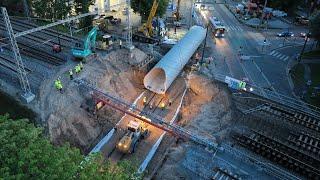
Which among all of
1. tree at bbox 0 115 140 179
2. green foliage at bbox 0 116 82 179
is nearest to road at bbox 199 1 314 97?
tree at bbox 0 115 140 179

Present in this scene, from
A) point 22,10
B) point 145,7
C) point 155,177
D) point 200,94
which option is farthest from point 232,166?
point 22,10

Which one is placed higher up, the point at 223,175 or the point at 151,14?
→ the point at 151,14

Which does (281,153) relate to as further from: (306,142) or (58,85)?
(58,85)

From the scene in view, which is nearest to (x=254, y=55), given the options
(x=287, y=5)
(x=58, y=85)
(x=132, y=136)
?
(x=132, y=136)

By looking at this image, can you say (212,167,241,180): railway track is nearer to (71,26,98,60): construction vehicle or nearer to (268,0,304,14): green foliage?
(71,26,98,60): construction vehicle

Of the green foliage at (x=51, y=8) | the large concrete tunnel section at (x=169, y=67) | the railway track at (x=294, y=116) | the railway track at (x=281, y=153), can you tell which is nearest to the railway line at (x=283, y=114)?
the railway track at (x=294, y=116)

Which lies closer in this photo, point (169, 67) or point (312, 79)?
point (169, 67)

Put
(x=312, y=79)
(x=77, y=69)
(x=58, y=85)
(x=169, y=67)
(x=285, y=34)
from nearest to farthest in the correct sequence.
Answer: (x=58, y=85) < (x=77, y=69) < (x=169, y=67) < (x=312, y=79) < (x=285, y=34)

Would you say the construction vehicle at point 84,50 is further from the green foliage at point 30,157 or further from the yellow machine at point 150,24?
the green foliage at point 30,157
